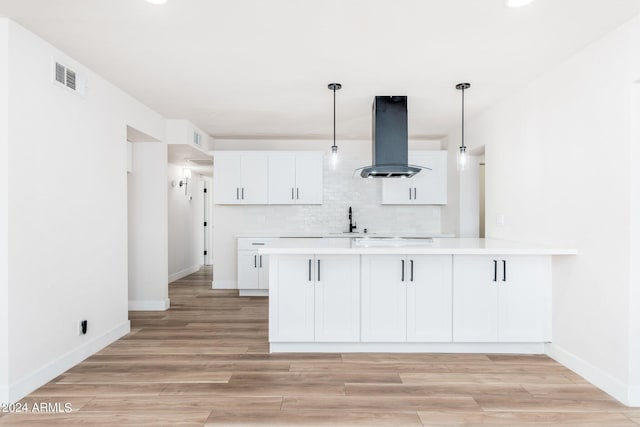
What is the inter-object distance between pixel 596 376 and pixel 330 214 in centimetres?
419

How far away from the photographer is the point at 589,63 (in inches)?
111

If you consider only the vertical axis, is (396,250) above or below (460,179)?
below

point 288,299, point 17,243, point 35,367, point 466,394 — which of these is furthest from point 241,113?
point 466,394

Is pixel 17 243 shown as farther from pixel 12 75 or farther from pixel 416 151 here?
pixel 416 151

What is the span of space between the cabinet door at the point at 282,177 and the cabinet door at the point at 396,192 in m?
1.43

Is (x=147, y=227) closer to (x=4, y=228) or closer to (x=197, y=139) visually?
(x=197, y=139)

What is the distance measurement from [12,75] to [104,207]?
137 centimetres

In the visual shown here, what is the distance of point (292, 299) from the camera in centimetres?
336

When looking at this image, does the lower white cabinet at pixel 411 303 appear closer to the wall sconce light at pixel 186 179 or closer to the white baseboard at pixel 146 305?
the white baseboard at pixel 146 305

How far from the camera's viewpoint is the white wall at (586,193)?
2527mm

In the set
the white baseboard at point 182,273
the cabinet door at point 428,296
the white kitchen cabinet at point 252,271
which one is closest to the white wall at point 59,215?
the white kitchen cabinet at point 252,271

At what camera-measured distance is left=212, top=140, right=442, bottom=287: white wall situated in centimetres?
637

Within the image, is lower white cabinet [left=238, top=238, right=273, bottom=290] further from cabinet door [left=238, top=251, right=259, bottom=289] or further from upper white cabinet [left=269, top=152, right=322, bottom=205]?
upper white cabinet [left=269, top=152, right=322, bottom=205]

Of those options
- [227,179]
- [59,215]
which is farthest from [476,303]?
[227,179]
